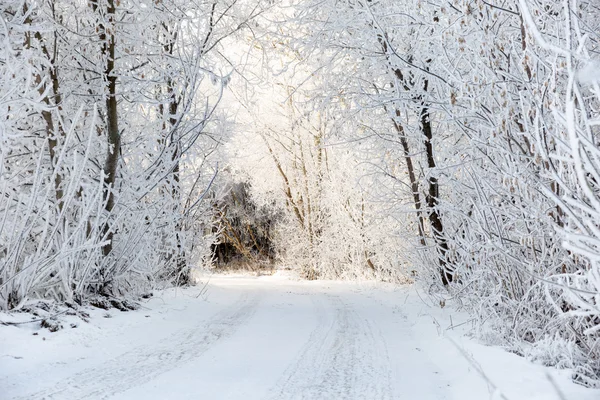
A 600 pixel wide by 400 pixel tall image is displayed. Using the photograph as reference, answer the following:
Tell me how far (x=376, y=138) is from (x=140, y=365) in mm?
5589

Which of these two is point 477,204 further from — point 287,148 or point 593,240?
point 287,148

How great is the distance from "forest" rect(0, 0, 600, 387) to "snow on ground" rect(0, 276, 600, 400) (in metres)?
0.38

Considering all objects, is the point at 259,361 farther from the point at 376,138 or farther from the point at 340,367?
the point at 376,138

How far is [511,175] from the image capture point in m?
3.52

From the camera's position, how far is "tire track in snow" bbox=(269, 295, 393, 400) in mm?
3369

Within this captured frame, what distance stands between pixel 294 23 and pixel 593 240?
6600 millimetres

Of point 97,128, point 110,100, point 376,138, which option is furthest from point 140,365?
point 376,138

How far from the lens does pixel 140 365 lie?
388 cm

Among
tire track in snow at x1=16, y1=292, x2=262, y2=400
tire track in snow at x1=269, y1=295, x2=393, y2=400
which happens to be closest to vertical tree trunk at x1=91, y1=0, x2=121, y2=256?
tire track in snow at x1=16, y1=292, x2=262, y2=400

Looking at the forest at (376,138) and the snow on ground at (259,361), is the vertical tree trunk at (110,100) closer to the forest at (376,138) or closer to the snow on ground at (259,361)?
the forest at (376,138)

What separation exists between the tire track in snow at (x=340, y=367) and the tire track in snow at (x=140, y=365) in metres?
0.89

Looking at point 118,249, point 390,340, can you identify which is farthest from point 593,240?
point 118,249

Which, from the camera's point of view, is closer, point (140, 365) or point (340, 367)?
point (140, 365)

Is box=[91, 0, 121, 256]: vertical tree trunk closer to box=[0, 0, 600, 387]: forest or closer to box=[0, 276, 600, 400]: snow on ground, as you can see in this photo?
box=[0, 0, 600, 387]: forest
